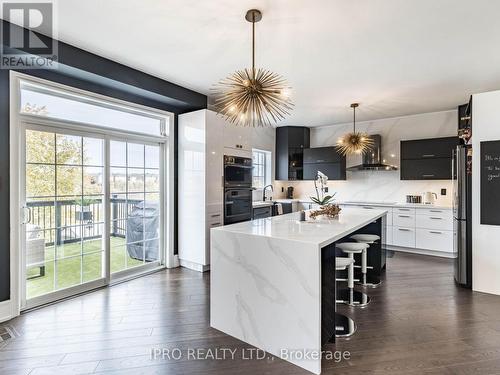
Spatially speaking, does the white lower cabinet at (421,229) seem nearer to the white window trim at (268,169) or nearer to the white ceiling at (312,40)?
the white ceiling at (312,40)

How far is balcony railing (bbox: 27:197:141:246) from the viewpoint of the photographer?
9.86ft

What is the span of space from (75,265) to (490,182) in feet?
16.3

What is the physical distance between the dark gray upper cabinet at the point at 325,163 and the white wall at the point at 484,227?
2762 mm

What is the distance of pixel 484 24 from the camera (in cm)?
241

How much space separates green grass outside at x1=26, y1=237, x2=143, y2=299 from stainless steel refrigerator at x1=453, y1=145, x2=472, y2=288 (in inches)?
172

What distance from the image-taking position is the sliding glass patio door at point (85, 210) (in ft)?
9.72

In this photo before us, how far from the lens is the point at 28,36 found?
2547 millimetres

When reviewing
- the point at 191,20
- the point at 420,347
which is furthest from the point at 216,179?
the point at 420,347

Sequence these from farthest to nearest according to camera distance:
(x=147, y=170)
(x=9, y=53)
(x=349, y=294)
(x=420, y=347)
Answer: (x=147, y=170), (x=349, y=294), (x=9, y=53), (x=420, y=347)

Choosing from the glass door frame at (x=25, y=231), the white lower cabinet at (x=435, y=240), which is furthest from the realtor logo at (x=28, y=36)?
the white lower cabinet at (x=435, y=240)

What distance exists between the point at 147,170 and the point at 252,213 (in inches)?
77.2

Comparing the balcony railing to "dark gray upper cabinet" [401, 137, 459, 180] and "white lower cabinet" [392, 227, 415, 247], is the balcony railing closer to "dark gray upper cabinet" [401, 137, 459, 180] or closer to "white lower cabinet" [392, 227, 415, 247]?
"white lower cabinet" [392, 227, 415, 247]

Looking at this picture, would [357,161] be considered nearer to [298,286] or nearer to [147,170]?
[147,170]

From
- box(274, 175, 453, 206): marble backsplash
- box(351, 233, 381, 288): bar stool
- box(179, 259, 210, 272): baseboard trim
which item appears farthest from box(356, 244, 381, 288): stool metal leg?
box(274, 175, 453, 206): marble backsplash
